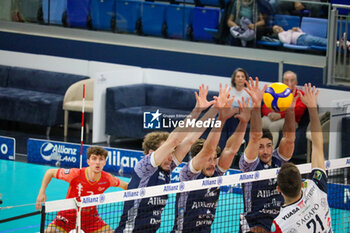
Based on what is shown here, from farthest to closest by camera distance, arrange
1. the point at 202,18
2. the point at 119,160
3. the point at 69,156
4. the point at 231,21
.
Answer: the point at 202,18 < the point at 231,21 < the point at 69,156 < the point at 119,160

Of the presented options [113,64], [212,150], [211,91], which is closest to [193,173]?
[212,150]

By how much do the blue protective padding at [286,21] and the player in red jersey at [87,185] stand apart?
7.18 metres

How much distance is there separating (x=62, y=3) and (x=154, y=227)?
10.9 m

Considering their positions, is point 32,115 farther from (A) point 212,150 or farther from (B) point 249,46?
(A) point 212,150

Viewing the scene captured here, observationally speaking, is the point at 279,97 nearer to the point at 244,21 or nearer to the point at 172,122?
the point at 172,122

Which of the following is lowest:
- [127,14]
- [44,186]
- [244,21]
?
[44,186]

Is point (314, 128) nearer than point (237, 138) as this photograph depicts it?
Yes

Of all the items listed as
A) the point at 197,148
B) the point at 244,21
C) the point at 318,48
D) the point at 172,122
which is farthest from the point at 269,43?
the point at 197,148

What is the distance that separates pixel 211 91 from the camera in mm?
15711

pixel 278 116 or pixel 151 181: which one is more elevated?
pixel 278 116

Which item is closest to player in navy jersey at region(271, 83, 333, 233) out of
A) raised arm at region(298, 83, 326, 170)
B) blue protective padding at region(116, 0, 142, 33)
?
raised arm at region(298, 83, 326, 170)

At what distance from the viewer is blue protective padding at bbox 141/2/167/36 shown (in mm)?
17484

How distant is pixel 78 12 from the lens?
1841 centimetres

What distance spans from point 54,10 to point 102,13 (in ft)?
4.29
